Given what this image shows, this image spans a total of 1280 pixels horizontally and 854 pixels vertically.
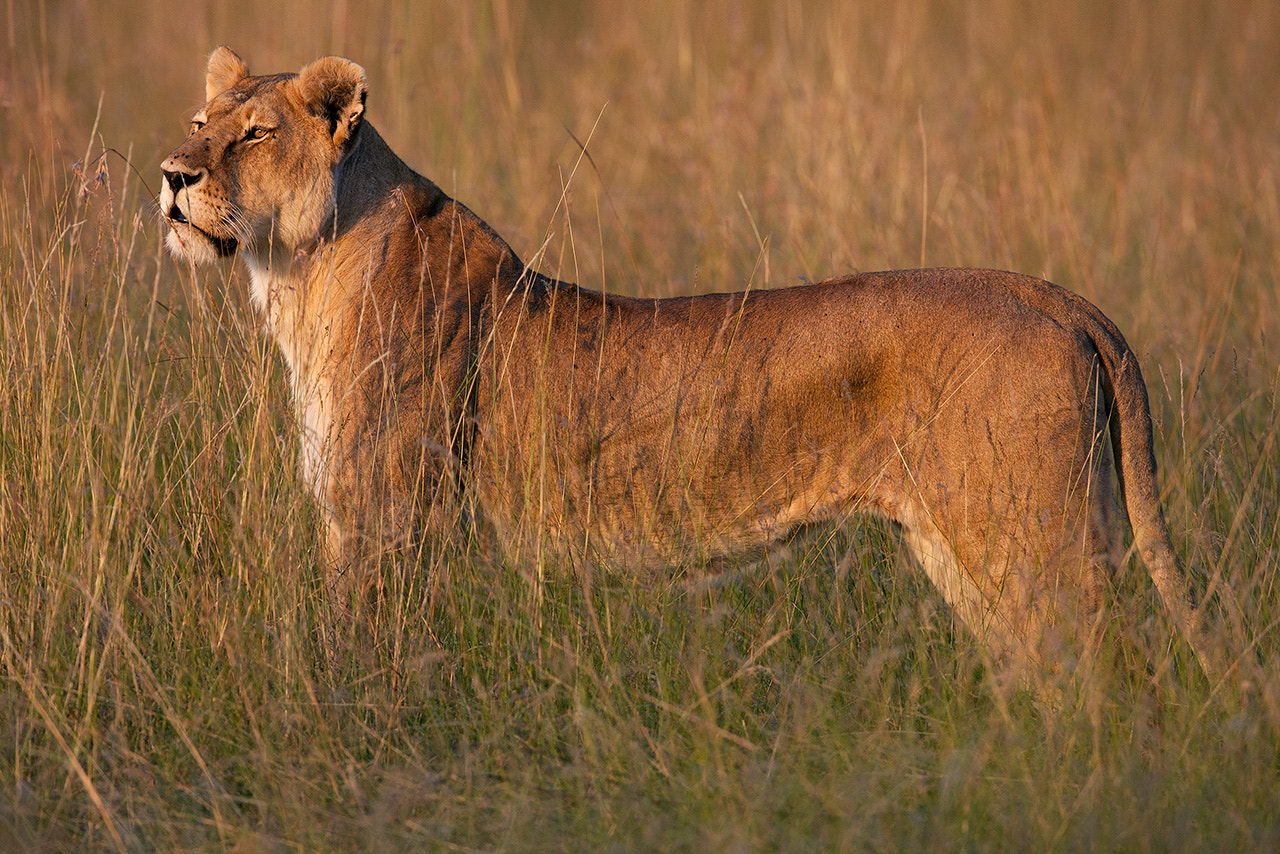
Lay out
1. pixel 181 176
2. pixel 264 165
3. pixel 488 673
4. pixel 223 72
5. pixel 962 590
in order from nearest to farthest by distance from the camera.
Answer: pixel 488 673 < pixel 962 590 < pixel 181 176 < pixel 264 165 < pixel 223 72

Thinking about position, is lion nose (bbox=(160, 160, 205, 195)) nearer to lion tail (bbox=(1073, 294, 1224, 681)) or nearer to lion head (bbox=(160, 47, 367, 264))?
lion head (bbox=(160, 47, 367, 264))

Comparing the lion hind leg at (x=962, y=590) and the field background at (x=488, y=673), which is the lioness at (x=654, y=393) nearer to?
the lion hind leg at (x=962, y=590)

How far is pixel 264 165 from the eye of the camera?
12.4 ft

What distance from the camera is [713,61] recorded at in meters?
10.4

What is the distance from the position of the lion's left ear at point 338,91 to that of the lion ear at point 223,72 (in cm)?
46

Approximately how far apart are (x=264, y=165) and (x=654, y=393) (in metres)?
1.47

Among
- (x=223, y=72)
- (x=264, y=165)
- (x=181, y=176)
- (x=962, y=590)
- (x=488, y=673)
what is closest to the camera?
(x=488, y=673)

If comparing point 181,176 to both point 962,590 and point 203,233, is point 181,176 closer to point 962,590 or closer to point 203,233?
point 203,233

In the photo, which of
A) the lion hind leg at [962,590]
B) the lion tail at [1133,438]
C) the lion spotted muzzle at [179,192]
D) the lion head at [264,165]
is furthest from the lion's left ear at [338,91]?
the lion tail at [1133,438]

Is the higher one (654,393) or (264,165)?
(264,165)

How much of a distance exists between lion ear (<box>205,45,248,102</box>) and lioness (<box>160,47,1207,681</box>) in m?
0.25

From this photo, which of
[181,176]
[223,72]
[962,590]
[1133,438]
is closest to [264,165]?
[181,176]

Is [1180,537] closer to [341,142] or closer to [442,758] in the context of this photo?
[442,758]

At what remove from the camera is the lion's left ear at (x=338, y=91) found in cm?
383
